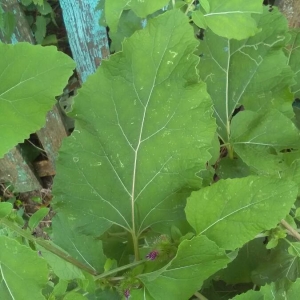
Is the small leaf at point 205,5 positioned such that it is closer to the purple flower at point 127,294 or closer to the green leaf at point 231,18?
the green leaf at point 231,18

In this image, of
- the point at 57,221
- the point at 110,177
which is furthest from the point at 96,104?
the point at 57,221

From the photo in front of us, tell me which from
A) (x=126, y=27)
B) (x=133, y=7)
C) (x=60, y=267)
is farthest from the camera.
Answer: (x=126, y=27)

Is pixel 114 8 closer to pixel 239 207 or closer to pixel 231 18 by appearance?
pixel 231 18

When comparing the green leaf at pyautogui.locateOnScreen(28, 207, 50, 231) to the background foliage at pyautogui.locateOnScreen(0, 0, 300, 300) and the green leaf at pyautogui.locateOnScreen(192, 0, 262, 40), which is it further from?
the green leaf at pyautogui.locateOnScreen(192, 0, 262, 40)

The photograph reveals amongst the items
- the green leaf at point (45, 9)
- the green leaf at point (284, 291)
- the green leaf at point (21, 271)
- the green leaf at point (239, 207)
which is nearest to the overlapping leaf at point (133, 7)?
the green leaf at point (239, 207)

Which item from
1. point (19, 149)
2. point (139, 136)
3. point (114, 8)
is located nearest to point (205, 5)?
point (114, 8)

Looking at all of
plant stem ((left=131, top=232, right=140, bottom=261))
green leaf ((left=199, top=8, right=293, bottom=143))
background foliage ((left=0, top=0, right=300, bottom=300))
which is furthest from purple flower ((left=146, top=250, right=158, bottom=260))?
green leaf ((left=199, top=8, right=293, bottom=143))
